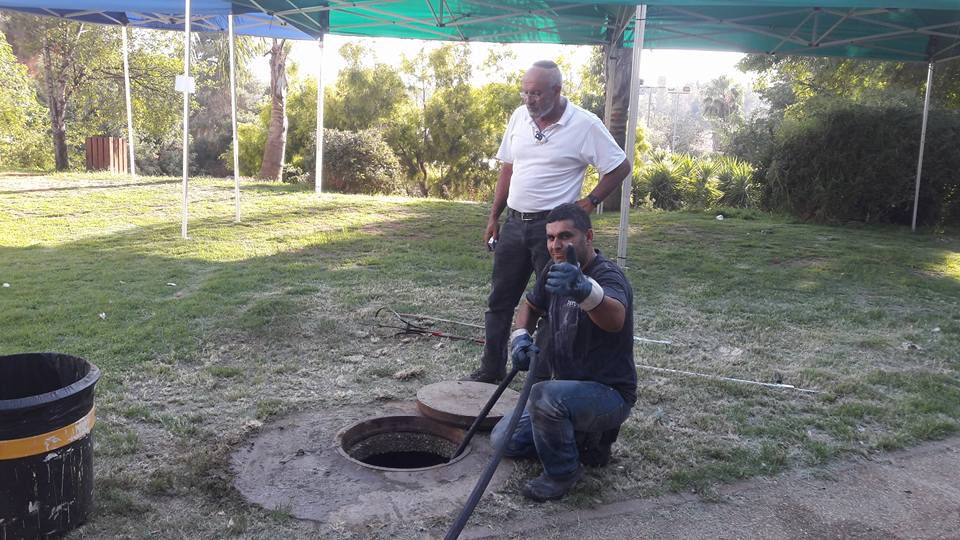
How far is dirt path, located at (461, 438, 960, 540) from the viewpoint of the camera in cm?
281

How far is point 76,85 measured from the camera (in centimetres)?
1895

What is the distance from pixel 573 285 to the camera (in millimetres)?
2566

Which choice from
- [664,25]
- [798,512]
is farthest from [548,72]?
[664,25]

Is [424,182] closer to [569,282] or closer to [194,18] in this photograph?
[194,18]

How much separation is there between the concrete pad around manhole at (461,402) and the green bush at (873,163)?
10.6 meters

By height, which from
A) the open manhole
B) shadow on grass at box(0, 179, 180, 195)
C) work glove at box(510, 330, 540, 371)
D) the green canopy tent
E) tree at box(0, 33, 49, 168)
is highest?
the green canopy tent

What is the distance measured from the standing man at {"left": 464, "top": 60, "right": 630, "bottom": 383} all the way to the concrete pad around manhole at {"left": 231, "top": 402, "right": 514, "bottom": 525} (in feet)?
3.27

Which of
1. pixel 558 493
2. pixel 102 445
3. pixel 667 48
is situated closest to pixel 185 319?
pixel 102 445

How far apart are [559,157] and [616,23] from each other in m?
7.33

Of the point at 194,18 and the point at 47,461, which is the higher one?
the point at 194,18

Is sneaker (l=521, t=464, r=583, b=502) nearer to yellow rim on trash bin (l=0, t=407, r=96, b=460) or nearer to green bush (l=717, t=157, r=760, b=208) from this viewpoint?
yellow rim on trash bin (l=0, t=407, r=96, b=460)

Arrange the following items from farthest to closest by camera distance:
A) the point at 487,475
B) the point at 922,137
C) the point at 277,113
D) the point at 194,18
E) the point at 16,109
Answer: the point at 277,113, the point at 16,109, the point at 922,137, the point at 194,18, the point at 487,475

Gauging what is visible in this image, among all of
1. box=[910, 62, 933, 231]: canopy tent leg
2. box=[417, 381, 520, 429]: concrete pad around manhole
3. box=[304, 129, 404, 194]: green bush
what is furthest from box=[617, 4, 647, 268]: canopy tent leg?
box=[304, 129, 404, 194]: green bush

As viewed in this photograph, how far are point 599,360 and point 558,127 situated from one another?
140 cm
